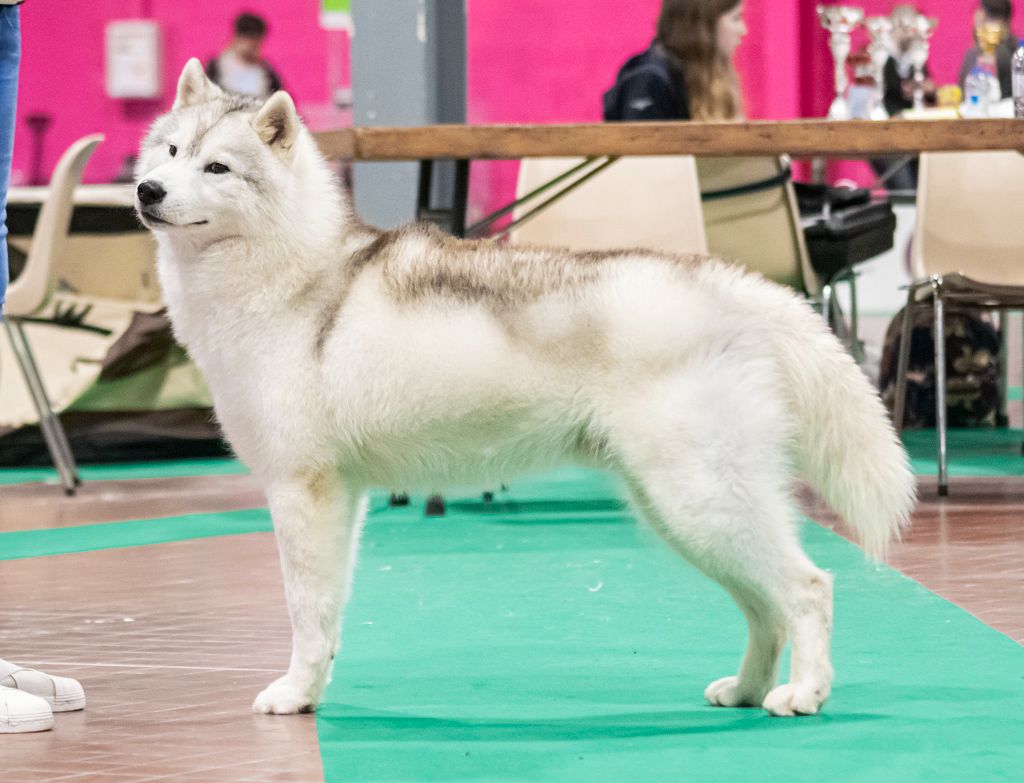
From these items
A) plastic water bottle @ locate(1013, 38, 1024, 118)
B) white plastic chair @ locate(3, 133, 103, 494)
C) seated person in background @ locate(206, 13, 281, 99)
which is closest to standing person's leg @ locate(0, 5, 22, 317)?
white plastic chair @ locate(3, 133, 103, 494)

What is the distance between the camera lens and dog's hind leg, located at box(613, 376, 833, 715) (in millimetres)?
2943

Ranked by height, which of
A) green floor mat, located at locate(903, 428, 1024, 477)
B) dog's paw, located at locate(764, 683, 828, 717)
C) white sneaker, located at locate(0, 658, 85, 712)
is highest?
dog's paw, located at locate(764, 683, 828, 717)

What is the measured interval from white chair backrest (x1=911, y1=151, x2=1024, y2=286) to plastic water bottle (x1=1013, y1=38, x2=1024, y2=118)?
1301 millimetres

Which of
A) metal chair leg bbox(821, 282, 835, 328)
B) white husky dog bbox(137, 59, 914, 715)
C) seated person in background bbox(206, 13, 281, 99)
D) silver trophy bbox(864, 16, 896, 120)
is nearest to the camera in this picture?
white husky dog bbox(137, 59, 914, 715)

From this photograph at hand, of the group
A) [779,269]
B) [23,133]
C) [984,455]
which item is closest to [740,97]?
[779,269]

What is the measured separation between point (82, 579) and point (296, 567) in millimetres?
2102

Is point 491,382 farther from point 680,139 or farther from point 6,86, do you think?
point 680,139

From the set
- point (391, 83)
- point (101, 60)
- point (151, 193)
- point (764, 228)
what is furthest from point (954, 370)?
point (101, 60)

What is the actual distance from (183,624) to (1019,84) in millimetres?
3834

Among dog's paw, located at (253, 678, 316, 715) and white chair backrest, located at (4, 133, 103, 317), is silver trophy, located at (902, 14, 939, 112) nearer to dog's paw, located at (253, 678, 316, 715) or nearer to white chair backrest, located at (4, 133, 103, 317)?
white chair backrest, located at (4, 133, 103, 317)

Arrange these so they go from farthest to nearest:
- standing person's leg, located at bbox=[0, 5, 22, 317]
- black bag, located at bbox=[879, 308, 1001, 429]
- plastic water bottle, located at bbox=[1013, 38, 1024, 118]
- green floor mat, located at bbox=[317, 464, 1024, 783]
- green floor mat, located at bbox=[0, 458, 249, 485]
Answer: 1. black bag, located at bbox=[879, 308, 1001, 429]
2. green floor mat, located at bbox=[0, 458, 249, 485]
3. plastic water bottle, located at bbox=[1013, 38, 1024, 118]
4. standing person's leg, located at bbox=[0, 5, 22, 317]
5. green floor mat, located at bbox=[317, 464, 1024, 783]

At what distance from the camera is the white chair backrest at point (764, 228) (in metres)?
7.57

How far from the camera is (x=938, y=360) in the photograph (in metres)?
6.61

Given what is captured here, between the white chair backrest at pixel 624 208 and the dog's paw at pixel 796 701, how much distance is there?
3941 mm
